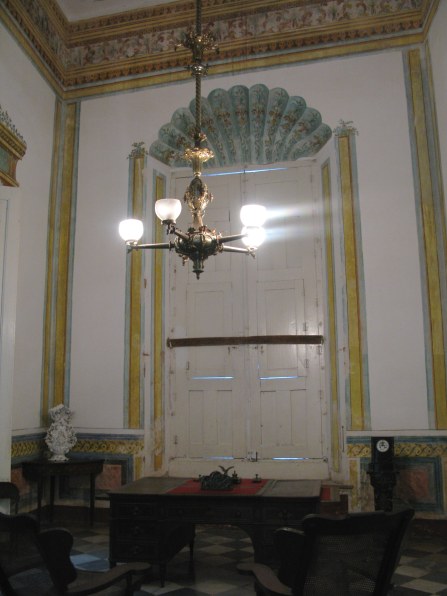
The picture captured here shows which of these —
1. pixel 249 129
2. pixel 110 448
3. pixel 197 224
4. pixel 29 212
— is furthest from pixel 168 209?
pixel 249 129

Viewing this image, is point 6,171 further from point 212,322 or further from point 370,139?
point 370,139

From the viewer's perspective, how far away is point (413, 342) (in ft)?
20.7

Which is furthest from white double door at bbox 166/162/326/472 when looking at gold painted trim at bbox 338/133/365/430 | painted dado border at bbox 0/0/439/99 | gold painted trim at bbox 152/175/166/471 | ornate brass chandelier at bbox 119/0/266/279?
ornate brass chandelier at bbox 119/0/266/279

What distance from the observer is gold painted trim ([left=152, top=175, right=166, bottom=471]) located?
23.2 ft

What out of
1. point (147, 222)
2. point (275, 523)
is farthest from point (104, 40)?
point (275, 523)

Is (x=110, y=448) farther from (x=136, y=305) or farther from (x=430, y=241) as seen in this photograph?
(x=430, y=241)

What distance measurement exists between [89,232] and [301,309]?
2.74 m

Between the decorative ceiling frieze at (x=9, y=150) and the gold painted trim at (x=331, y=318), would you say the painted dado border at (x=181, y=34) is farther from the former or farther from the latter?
the gold painted trim at (x=331, y=318)

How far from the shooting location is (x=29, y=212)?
6855 mm

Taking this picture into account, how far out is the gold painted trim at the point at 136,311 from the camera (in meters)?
6.95

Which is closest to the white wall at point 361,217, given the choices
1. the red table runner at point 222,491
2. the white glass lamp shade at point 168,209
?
the red table runner at point 222,491

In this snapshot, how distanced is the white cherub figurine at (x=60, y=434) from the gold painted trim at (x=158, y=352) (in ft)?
3.13

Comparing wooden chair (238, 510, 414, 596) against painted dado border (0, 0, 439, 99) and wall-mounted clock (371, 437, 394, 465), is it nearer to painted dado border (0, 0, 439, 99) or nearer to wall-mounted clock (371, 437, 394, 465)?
wall-mounted clock (371, 437, 394, 465)

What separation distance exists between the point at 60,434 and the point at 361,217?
160 inches
